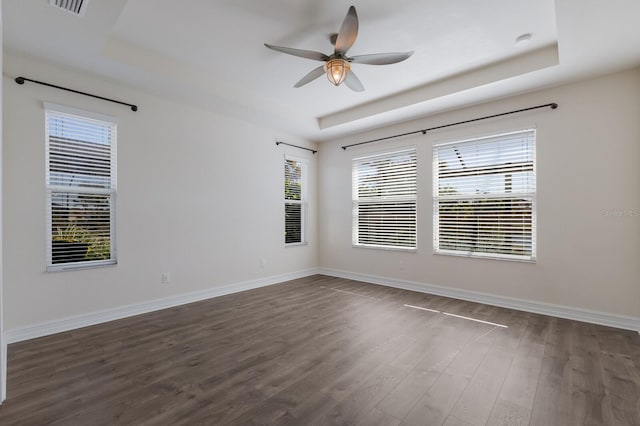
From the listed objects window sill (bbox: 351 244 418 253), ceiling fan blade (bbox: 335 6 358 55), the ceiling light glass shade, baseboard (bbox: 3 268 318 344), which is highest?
ceiling fan blade (bbox: 335 6 358 55)

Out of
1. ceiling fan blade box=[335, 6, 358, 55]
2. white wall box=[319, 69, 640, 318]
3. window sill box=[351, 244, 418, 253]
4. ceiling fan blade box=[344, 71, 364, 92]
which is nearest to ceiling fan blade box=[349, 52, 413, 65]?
ceiling fan blade box=[335, 6, 358, 55]

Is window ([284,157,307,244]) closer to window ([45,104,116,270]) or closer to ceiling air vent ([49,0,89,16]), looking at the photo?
window ([45,104,116,270])

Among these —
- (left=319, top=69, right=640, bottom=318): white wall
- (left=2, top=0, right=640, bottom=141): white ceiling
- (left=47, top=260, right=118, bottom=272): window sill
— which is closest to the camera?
(left=2, top=0, right=640, bottom=141): white ceiling

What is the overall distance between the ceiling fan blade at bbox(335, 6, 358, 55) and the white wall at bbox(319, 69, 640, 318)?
8.20 feet

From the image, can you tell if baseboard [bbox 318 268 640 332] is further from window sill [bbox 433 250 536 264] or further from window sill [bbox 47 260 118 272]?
window sill [bbox 47 260 118 272]

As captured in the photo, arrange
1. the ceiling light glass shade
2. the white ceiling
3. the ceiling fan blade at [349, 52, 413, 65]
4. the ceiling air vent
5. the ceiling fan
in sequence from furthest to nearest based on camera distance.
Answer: the ceiling light glass shade
the ceiling fan blade at [349, 52, 413, 65]
the ceiling fan
the white ceiling
the ceiling air vent

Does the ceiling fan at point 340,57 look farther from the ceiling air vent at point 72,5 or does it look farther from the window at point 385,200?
the window at point 385,200

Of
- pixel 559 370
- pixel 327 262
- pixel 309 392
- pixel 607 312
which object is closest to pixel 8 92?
pixel 309 392

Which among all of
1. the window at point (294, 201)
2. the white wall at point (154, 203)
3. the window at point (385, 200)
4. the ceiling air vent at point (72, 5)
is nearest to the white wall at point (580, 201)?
the window at point (385, 200)

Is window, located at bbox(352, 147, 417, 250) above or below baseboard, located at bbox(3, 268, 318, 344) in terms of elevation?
above

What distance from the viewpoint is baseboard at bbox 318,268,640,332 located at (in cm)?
323

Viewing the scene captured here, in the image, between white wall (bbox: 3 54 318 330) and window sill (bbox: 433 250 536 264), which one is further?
window sill (bbox: 433 250 536 264)

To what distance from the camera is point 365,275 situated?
17.9ft

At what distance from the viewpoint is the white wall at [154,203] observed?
115 inches
